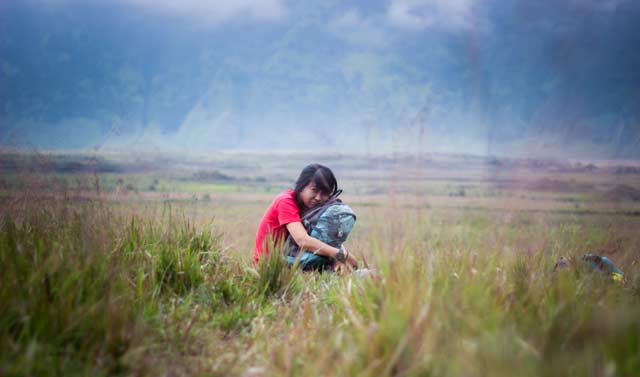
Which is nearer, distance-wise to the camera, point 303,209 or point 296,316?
point 296,316

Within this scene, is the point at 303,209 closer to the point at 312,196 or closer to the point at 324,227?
the point at 312,196

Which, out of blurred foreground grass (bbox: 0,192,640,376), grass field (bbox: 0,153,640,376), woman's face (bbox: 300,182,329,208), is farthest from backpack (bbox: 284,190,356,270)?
blurred foreground grass (bbox: 0,192,640,376)

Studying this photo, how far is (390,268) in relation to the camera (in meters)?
3.24

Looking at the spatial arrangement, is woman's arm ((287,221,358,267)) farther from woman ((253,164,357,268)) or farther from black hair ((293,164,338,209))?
black hair ((293,164,338,209))

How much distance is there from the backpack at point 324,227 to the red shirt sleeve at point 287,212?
189 millimetres

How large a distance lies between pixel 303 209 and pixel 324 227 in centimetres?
38

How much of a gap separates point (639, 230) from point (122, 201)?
361 inches

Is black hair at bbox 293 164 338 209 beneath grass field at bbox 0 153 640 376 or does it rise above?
above

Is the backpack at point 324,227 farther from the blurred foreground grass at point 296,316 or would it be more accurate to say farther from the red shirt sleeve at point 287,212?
the blurred foreground grass at point 296,316

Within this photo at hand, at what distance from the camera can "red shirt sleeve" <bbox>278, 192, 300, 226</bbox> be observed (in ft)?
16.7

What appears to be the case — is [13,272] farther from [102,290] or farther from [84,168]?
[84,168]

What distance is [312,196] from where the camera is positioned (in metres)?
5.23

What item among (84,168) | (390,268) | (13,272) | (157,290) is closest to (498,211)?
(390,268)

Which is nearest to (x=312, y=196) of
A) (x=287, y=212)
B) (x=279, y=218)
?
(x=287, y=212)
